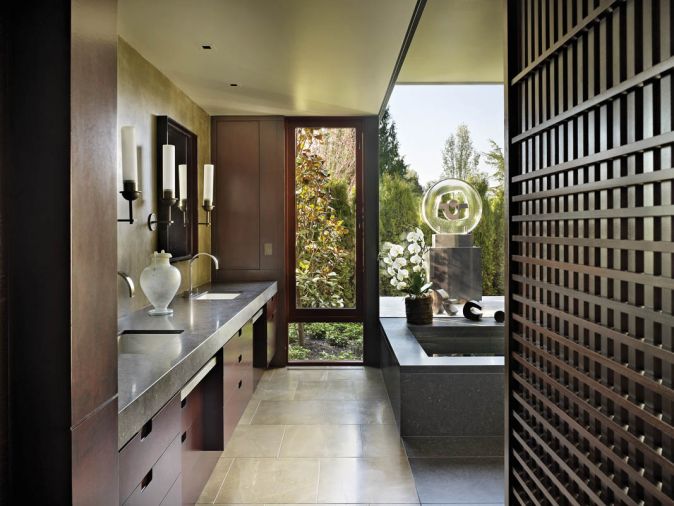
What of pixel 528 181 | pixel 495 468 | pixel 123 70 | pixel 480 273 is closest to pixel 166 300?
pixel 123 70

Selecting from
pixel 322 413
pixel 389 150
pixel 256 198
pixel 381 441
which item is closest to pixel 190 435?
pixel 381 441

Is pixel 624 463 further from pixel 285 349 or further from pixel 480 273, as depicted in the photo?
pixel 285 349

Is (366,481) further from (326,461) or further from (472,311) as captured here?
(472,311)

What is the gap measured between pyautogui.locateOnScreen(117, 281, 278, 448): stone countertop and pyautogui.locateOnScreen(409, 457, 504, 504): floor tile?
125 cm

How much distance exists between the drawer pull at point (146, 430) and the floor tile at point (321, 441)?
1615mm

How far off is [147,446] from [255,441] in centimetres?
180

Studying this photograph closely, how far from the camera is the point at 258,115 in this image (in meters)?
5.07

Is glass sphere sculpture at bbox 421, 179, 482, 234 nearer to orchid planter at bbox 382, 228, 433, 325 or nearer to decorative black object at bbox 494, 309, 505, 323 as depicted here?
orchid planter at bbox 382, 228, 433, 325

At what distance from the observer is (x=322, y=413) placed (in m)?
3.80

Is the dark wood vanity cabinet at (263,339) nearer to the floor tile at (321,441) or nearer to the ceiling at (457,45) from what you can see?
the floor tile at (321,441)

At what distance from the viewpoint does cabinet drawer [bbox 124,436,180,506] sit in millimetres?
1551

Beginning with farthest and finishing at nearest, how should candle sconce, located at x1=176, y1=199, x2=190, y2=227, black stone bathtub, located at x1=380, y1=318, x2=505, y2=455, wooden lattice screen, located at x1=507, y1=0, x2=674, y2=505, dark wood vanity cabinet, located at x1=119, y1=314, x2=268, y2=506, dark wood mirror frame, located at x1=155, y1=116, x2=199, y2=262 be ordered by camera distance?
1. candle sconce, located at x1=176, y1=199, x2=190, y2=227
2. dark wood mirror frame, located at x1=155, y1=116, x2=199, y2=262
3. black stone bathtub, located at x1=380, y1=318, x2=505, y2=455
4. dark wood vanity cabinet, located at x1=119, y1=314, x2=268, y2=506
5. wooden lattice screen, located at x1=507, y1=0, x2=674, y2=505

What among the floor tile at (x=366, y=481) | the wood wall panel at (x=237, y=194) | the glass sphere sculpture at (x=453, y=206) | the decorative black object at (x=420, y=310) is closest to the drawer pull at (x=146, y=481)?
the floor tile at (x=366, y=481)

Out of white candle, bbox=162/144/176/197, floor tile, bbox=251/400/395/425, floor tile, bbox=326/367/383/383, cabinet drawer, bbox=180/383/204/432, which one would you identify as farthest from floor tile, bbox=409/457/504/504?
white candle, bbox=162/144/176/197
